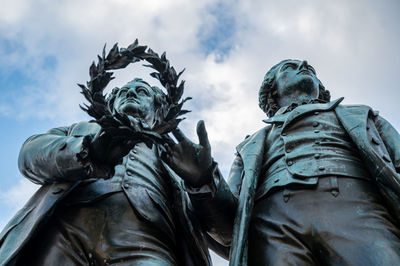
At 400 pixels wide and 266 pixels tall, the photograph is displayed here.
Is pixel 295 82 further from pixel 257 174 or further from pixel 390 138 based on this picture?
pixel 257 174

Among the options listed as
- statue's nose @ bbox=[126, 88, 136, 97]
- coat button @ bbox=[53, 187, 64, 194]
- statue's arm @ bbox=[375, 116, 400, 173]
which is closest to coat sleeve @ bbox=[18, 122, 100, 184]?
coat button @ bbox=[53, 187, 64, 194]

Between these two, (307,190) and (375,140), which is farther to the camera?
(375,140)

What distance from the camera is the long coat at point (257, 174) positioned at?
21.4 feet

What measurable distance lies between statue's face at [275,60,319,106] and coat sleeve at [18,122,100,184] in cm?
339

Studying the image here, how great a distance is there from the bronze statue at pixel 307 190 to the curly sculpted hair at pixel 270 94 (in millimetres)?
1206

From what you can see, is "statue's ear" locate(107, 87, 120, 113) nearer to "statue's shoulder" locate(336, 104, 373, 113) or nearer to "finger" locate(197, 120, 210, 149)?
"finger" locate(197, 120, 210, 149)

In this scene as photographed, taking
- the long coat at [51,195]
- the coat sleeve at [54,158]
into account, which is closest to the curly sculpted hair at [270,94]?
the long coat at [51,195]

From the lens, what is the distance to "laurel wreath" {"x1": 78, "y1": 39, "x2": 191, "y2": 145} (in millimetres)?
6668

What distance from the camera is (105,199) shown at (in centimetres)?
720

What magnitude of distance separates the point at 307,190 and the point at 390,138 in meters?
1.47

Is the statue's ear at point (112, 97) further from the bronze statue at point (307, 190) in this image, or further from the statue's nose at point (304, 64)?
the statue's nose at point (304, 64)

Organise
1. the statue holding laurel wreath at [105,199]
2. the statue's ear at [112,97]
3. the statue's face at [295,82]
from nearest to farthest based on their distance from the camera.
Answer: the statue holding laurel wreath at [105,199]
the statue's ear at [112,97]
the statue's face at [295,82]

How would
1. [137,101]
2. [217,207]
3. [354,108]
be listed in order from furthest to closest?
[137,101]
[354,108]
[217,207]

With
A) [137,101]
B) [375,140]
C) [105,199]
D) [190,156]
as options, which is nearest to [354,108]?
[375,140]
